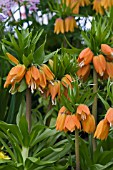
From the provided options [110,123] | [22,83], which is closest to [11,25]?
[22,83]

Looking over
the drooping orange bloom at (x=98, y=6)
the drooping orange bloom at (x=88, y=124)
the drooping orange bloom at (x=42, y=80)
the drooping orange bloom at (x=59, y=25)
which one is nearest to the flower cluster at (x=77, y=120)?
the drooping orange bloom at (x=88, y=124)

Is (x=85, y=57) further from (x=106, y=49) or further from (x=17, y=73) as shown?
(x=17, y=73)

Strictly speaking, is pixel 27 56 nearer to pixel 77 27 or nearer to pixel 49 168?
pixel 49 168

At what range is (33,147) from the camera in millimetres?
1601

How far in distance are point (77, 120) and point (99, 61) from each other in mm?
211

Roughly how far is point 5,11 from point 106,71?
2.77ft

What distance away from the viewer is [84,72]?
1562 mm

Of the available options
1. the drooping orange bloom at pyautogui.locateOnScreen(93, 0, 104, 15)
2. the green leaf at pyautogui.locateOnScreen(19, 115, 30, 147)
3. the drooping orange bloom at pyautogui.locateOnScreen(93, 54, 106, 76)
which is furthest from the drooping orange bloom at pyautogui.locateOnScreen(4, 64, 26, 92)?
the drooping orange bloom at pyautogui.locateOnScreen(93, 0, 104, 15)

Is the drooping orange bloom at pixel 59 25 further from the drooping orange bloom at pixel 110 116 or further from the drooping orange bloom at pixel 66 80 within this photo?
the drooping orange bloom at pixel 110 116

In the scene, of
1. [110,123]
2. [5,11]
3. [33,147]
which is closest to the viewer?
[110,123]

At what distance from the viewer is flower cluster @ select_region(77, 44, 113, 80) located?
1517 mm

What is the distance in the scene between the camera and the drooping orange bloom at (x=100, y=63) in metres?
1.51

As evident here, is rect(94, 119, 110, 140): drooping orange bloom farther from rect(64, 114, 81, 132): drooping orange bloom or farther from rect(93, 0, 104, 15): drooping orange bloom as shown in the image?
rect(93, 0, 104, 15): drooping orange bloom

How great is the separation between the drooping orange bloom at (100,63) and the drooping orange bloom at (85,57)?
0.06ft
